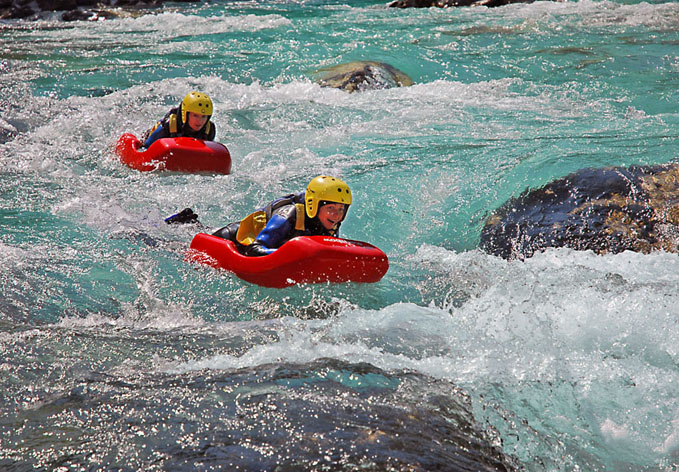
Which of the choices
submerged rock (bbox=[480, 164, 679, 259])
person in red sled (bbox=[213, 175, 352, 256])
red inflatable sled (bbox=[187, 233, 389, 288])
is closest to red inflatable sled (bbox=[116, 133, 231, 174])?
person in red sled (bbox=[213, 175, 352, 256])

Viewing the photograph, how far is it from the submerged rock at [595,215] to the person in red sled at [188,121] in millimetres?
3876

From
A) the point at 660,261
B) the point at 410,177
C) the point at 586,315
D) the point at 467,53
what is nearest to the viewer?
the point at 586,315

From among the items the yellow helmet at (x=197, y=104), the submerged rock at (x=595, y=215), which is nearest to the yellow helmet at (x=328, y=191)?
the submerged rock at (x=595, y=215)

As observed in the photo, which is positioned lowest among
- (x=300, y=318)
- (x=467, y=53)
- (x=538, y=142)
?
(x=300, y=318)

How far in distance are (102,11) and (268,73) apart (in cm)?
1073

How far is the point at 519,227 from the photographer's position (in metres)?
6.15

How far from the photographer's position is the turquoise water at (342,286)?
3252mm

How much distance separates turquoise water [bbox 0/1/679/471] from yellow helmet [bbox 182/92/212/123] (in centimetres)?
91

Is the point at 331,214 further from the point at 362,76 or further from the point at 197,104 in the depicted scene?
the point at 362,76

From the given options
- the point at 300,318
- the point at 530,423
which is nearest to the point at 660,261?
the point at 530,423

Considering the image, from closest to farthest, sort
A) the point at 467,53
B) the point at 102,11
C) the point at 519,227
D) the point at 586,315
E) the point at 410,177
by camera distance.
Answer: the point at 586,315 → the point at 519,227 → the point at 410,177 → the point at 467,53 → the point at 102,11

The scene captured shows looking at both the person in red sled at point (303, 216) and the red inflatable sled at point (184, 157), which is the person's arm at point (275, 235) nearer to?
the person in red sled at point (303, 216)

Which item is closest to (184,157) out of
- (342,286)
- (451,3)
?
(342,286)

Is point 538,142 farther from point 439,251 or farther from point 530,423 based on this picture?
point 530,423
